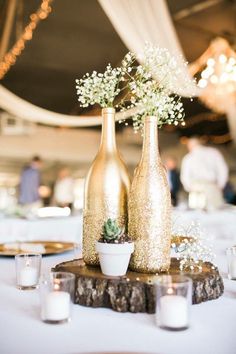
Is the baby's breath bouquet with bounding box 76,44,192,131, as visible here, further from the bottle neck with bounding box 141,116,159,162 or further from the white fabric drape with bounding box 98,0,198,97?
the white fabric drape with bounding box 98,0,198,97

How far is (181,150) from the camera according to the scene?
40.9ft

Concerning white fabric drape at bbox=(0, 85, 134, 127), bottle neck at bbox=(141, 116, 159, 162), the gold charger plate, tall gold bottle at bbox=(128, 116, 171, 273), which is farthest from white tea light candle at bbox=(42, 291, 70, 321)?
white fabric drape at bbox=(0, 85, 134, 127)

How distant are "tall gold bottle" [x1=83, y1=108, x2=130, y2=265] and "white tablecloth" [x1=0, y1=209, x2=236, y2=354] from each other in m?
0.26

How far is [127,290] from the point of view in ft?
3.66

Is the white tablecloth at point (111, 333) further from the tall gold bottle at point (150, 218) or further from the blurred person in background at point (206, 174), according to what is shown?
the blurred person in background at point (206, 174)

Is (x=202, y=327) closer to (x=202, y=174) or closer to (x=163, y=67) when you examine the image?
(x=163, y=67)

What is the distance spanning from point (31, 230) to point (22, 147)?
7535mm

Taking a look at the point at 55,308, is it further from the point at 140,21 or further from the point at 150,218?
the point at 140,21

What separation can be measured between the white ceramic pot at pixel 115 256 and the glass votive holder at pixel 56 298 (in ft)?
0.46

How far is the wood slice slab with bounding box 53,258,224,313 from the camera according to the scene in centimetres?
111

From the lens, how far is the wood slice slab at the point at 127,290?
1105 millimetres

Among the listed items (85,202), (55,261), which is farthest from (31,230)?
(85,202)

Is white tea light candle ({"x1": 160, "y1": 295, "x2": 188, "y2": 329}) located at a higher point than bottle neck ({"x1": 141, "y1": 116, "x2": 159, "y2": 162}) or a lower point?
lower

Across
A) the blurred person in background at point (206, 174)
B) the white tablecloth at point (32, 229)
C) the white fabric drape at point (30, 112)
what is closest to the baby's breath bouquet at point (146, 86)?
the white tablecloth at point (32, 229)
